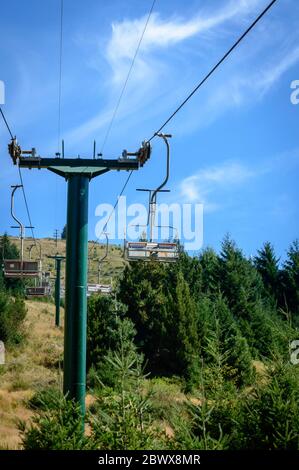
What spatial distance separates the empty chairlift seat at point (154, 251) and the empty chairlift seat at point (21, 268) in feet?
41.7

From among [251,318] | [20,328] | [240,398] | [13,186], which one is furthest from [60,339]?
[240,398]

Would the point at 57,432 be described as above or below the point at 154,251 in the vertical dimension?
below

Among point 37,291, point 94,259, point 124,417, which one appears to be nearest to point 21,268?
point 37,291

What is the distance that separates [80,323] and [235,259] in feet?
162

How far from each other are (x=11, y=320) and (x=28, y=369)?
27.1ft

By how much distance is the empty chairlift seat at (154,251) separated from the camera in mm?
15758

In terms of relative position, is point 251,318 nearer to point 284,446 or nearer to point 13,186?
point 13,186

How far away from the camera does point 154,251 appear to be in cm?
1580

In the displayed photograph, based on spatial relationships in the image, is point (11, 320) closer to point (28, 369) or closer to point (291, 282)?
point (28, 369)

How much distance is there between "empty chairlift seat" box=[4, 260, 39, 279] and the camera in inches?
1094

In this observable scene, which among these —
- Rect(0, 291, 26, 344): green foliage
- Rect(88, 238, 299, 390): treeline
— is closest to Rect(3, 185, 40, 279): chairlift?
Rect(88, 238, 299, 390): treeline

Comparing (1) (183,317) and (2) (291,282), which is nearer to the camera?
(1) (183,317)

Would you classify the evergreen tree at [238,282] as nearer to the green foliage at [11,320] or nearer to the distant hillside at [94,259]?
the green foliage at [11,320]

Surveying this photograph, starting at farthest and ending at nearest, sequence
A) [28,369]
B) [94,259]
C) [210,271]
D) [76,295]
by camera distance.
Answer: [94,259] < [210,271] < [28,369] < [76,295]
